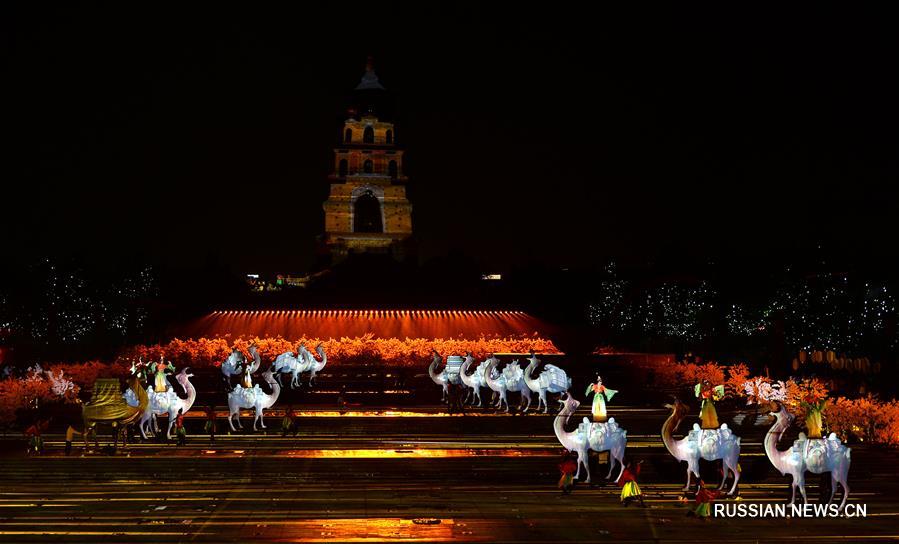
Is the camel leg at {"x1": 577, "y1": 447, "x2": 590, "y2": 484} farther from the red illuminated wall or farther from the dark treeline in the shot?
the red illuminated wall

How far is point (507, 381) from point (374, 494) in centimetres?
983

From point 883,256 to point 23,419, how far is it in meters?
32.7

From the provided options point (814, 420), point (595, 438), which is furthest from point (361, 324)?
point (814, 420)

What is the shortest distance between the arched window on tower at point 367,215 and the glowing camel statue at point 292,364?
59.5 meters

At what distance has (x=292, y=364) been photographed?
95.2 feet

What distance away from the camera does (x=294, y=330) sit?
42875mm

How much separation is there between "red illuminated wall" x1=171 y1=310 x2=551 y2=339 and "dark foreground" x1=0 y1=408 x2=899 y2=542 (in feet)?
69.1

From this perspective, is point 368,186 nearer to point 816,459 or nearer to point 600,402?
point 600,402

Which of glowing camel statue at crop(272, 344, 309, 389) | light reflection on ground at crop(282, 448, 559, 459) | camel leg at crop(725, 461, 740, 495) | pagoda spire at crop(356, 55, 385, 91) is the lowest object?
light reflection on ground at crop(282, 448, 559, 459)

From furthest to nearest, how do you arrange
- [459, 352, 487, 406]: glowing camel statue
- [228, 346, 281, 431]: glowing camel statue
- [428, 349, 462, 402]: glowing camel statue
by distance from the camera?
[428, 349, 462, 402]: glowing camel statue < [459, 352, 487, 406]: glowing camel statue < [228, 346, 281, 431]: glowing camel statue

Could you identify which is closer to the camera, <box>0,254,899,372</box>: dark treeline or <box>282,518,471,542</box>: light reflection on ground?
<box>282,518,471,542</box>: light reflection on ground

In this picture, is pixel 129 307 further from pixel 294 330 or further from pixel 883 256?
pixel 883 256

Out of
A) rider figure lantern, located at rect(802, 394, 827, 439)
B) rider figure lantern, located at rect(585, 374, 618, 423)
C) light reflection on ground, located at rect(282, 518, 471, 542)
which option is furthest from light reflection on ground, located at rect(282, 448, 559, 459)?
rider figure lantern, located at rect(802, 394, 827, 439)

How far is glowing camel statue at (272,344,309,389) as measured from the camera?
28.5 metres
